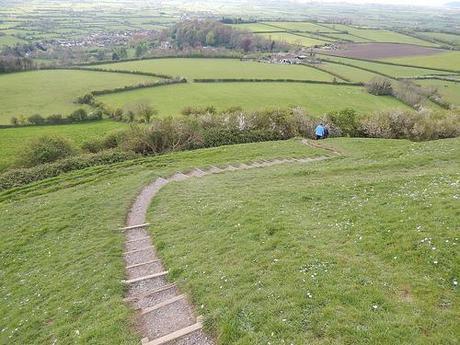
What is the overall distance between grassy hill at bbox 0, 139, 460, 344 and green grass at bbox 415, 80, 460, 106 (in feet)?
258

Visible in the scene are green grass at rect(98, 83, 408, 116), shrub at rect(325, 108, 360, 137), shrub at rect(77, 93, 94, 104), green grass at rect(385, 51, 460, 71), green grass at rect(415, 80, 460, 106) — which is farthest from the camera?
green grass at rect(385, 51, 460, 71)

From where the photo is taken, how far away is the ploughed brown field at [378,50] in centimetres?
16488

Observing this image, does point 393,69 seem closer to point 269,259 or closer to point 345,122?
point 345,122

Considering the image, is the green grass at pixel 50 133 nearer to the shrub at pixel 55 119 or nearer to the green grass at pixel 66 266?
the shrub at pixel 55 119

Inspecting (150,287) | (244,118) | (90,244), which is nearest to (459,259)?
(150,287)

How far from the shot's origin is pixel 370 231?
20812mm

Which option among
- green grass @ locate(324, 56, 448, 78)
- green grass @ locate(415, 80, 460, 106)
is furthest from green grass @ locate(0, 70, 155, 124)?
green grass @ locate(415, 80, 460, 106)

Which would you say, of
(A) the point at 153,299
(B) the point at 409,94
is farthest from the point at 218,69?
(A) the point at 153,299

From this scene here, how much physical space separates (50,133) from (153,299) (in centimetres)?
7037

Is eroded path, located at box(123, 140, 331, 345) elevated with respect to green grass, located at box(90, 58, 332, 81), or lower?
elevated

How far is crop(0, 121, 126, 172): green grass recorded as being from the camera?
70.8 m

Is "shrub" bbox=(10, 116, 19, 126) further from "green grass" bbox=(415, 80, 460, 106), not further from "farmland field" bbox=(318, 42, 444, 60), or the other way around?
"farmland field" bbox=(318, 42, 444, 60)

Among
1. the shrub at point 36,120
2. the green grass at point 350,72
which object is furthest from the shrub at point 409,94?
the shrub at point 36,120

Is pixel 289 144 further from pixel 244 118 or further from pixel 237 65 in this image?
pixel 237 65
